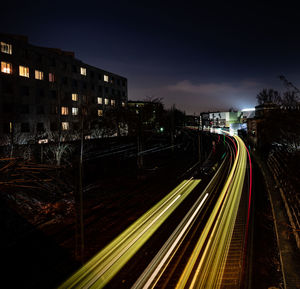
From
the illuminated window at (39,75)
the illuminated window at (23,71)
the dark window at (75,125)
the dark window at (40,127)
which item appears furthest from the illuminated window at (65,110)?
the illuminated window at (23,71)

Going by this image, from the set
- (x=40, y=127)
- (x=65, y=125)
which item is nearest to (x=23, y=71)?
(x=40, y=127)

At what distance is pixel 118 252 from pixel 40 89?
33.2m

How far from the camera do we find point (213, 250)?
25.2 ft

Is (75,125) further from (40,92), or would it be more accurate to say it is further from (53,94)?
(40,92)

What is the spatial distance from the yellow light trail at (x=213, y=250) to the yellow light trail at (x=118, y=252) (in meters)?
2.05

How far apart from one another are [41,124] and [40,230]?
2739 cm

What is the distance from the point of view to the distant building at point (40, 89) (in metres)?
29.4

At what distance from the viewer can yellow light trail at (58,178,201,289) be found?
6422 millimetres

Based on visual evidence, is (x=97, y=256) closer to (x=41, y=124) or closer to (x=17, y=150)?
(x=17, y=150)

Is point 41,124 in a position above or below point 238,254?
above

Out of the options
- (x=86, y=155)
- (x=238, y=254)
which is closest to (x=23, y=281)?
(x=238, y=254)

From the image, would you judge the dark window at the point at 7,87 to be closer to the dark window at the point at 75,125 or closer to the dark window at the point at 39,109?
the dark window at the point at 39,109

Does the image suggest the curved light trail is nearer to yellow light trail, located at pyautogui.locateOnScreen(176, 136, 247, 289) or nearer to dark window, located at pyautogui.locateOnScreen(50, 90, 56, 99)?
yellow light trail, located at pyautogui.locateOnScreen(176, 136, 247, 289)

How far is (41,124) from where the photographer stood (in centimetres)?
3375
